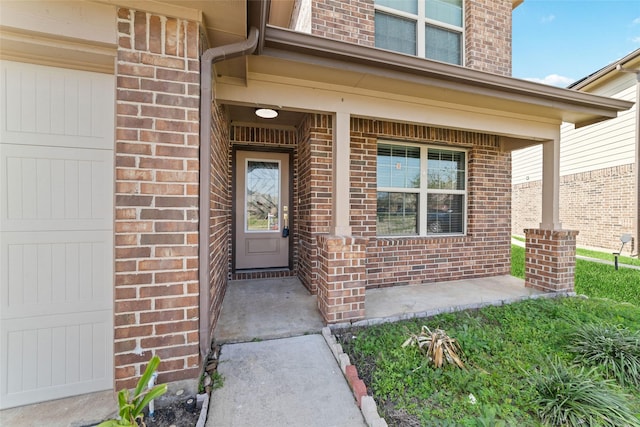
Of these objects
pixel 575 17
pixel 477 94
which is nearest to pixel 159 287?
pixel 477 94

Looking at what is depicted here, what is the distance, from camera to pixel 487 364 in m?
2.25

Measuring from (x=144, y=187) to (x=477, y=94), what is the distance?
3.50 metres

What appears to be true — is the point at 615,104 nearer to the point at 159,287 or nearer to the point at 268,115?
the point at 268,115

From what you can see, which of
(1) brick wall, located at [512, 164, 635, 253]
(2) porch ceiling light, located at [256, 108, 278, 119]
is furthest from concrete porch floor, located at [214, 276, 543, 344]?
(1) brick wall, located at [512, 164, 635, 253]

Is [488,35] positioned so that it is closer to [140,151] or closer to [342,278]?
[342,278]

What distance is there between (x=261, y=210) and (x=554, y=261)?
4.49 meters

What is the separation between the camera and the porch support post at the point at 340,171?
293 centimetres

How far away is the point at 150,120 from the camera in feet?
6.01

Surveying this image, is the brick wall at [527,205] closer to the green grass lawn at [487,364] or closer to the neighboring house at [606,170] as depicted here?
the neighboring house at [606,170]

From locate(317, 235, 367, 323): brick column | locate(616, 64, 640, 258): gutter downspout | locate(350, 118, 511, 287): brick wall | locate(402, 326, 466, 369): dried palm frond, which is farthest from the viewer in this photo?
locate(616, 64, 640, 258): gutter downspout

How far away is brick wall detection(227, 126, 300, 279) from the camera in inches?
167

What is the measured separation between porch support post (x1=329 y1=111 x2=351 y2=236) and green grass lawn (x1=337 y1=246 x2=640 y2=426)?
3.78ft

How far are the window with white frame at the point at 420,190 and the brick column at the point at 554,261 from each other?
1.12 meters

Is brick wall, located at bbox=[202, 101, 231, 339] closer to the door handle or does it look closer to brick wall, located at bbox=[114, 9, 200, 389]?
brick wall, located at bbox=[114, 9, 200, 389]
